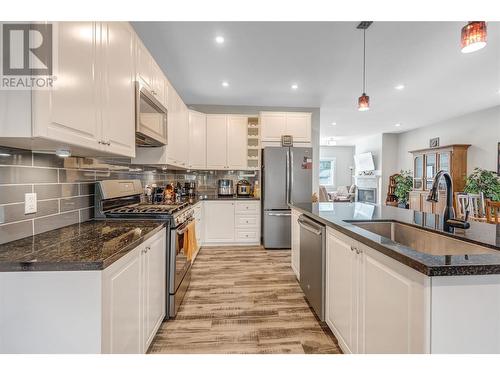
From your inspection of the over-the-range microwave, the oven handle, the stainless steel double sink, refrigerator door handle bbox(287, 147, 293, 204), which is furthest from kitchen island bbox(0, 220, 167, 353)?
refrigerator door handle bbox(287, 147, 293, 204)

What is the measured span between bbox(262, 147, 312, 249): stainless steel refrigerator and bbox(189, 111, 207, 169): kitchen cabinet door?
1.18m

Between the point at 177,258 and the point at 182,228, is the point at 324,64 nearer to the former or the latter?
the point at 182,228

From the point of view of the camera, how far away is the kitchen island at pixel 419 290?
92 cm

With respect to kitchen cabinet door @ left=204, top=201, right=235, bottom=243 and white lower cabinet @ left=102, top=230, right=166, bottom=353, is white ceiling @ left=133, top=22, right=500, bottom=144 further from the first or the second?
white lower cabinet @ left=102, top=230, right=166, bottom=353

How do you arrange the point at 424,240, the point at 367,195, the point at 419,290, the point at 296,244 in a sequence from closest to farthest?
the point at 419,290
the point at 424,240
the point at 296,244
the point at 367,195

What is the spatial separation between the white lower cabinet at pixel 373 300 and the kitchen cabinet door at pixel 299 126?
3.15 metres

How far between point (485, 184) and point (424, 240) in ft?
16.3

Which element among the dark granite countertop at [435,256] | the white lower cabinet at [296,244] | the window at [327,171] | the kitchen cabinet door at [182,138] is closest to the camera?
the dark granite countertop at [435,256]

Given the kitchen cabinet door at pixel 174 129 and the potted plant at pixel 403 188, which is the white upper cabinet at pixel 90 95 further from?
the potted plant at pixel 403 188

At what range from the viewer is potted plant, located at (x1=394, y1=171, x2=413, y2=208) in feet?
24.7

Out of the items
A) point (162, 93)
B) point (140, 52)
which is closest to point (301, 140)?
point (162, 93)

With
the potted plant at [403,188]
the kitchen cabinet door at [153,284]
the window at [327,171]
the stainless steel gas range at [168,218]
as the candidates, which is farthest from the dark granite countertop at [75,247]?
the window at [327,171]

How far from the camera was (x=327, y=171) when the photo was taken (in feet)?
37.8

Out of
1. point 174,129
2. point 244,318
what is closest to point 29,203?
point 244,318
